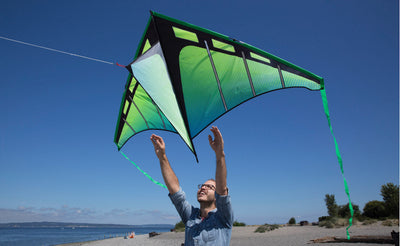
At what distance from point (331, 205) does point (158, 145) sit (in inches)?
1046

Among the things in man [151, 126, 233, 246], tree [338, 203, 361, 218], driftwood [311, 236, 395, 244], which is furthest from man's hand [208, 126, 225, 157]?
tree [338, 203, 361, 218]

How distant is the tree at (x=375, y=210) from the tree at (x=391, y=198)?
326 millimetres

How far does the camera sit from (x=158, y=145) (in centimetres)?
279

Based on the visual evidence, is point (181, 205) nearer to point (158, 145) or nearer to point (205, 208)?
point (205, 208)

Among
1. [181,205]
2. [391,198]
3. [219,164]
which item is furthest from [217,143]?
[391,198]

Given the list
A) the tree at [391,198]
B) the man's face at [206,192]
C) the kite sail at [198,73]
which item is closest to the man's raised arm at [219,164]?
the man's face at [206,192]

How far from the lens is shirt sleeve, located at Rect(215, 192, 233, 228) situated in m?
2.16

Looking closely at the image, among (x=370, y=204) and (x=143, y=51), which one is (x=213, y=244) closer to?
(x=143, y=51)

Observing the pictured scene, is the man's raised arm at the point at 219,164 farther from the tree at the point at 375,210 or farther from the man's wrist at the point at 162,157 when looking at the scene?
the tree at the point at 375,210

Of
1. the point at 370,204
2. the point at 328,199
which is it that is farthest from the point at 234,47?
the point at 328,199

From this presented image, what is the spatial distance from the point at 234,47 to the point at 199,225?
10.8 ft

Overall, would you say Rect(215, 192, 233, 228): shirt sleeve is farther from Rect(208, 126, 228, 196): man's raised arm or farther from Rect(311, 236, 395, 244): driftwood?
Rect(311, 236, 395, 244): driftwood

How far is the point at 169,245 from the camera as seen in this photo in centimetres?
1759

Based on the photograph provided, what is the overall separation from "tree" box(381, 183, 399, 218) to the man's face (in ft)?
72.8
